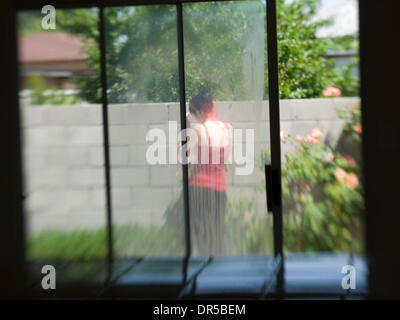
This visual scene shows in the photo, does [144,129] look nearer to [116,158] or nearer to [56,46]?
[116,158]

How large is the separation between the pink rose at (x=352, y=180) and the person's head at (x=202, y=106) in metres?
0.81

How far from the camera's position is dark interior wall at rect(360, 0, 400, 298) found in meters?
2.46

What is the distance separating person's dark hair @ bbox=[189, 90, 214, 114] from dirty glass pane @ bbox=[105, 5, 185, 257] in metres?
0.09

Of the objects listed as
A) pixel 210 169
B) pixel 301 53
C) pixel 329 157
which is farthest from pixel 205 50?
pixel 329 157

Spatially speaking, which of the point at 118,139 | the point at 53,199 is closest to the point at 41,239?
the point at 53,199

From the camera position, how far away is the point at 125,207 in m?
2.62

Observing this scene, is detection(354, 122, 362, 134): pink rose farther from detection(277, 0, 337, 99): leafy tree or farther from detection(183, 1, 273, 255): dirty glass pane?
detection(183, 1, 273, 255): dirty glass pane

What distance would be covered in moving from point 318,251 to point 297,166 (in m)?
0.49

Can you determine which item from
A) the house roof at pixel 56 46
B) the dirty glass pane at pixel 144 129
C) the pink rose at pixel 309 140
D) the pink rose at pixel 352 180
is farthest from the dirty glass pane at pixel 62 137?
the pink rose at pixel 352 180

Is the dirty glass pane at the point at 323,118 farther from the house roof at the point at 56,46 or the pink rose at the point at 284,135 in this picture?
the house roof at the point at 56,46

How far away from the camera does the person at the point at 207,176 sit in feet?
8.30

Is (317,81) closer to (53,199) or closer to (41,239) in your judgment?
(53,199)

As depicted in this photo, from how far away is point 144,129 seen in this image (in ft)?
8.42

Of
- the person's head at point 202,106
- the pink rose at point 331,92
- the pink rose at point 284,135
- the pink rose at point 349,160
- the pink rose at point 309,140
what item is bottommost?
the pink rose at point 349,160
